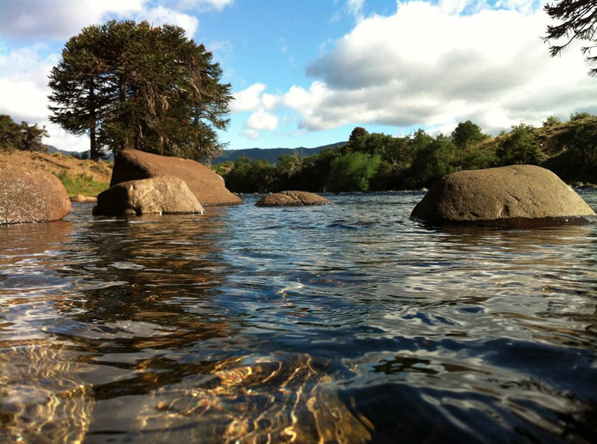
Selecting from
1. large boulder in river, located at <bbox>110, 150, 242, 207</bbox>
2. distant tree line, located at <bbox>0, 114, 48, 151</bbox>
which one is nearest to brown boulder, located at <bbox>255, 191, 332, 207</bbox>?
large boulder in river, located at <bbox>110, 150, 242, 207</bbox>

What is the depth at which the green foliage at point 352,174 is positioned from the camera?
58.3 metres

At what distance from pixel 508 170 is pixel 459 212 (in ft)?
5.76

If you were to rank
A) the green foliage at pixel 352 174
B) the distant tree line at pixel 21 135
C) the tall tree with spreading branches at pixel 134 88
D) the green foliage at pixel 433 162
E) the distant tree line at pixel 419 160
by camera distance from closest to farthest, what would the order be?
1. the tall tree with spreading branches at pixel 134 88
2. the distant tree line at pixel 21 135
3. the distant tree line at pixel 419 160
4. the green foliage at pixel 433 162
5. the green foliage at pixel 352 174

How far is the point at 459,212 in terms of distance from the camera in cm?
880

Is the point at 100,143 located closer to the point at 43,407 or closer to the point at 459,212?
the point at 459,212

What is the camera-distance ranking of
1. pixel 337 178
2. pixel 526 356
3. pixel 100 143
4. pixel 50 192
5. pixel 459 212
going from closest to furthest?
pixel 526 356 → pixel 459 212 → pixel 50 192 → pixel 100 143 → pixel 337 178

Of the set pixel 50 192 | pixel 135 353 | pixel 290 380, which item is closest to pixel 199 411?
pixel 290 380

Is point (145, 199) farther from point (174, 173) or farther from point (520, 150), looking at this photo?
point (520, 150)

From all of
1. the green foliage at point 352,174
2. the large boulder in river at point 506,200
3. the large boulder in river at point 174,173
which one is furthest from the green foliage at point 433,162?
the large boulder in river at point 506,200

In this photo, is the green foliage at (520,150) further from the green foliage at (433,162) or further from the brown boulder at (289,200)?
the brown boulder at (289,200)

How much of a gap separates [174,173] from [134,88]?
539 inches

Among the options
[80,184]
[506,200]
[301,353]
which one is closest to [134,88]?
[80,184]

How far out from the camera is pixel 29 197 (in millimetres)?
10164

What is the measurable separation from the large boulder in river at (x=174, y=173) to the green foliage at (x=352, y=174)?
132 feet
